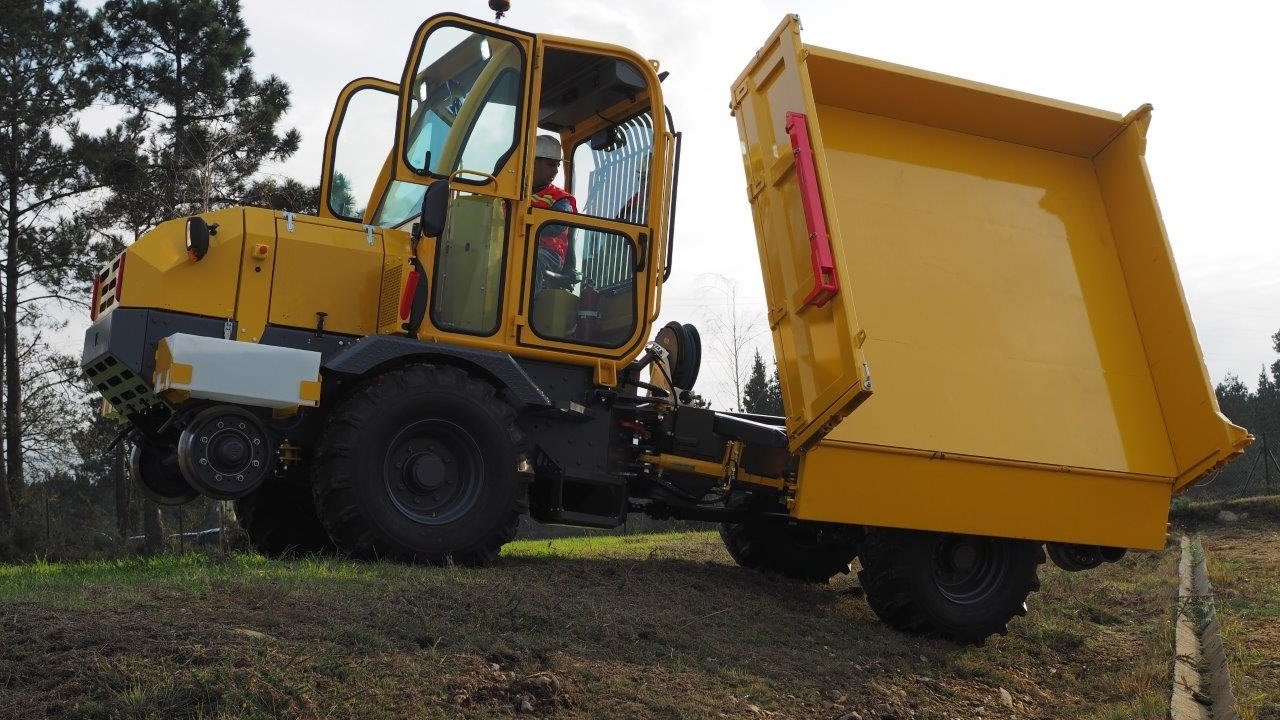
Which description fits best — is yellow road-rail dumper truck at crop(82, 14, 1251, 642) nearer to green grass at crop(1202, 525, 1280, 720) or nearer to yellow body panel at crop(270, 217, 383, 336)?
yellow body panel at crop(270, 217, 383, 336)

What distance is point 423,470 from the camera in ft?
20.0

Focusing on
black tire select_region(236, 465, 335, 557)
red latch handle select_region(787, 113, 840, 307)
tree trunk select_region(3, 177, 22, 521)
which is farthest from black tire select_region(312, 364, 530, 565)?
tree trunk select_region(3, 177, 22, 521)

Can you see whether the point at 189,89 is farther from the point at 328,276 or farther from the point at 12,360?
the point at 328,276

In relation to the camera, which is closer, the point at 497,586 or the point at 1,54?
the point at 497,586

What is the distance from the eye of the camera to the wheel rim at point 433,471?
6066 millimetres

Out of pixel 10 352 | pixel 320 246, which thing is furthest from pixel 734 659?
pixel 10 352

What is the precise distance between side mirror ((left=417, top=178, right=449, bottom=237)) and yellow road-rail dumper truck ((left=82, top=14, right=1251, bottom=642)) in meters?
0.02

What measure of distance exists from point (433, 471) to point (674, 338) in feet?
6.97

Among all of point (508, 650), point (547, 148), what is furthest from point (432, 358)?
point (508, 650)

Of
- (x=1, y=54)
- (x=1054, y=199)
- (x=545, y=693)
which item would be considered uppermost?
(x=1, y=54)

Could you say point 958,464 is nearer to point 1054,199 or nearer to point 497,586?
point 1054,199

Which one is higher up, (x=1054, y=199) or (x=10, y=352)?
(x=10, y=352)

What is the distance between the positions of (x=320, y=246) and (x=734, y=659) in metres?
3.13

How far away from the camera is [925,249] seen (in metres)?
6.87
